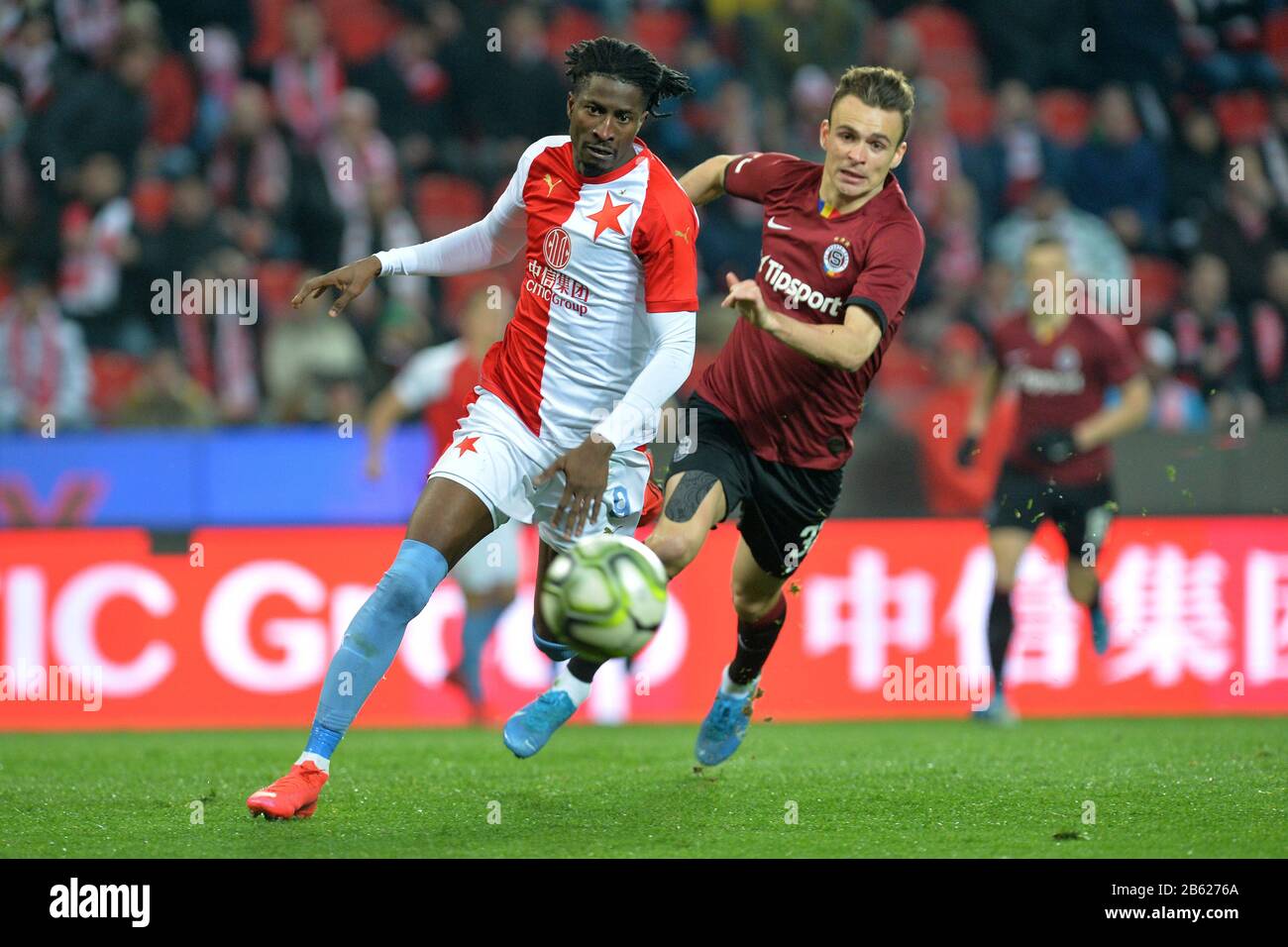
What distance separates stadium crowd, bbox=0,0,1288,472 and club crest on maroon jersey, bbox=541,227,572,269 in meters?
4.76

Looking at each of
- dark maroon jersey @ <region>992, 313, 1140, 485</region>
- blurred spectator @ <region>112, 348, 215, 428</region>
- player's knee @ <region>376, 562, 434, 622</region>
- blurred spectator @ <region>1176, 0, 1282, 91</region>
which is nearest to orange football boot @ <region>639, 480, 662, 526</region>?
player's knee @ <region>376, 562, 434, 622</region>

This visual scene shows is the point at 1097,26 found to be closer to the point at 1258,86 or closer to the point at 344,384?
the point at 1258,86

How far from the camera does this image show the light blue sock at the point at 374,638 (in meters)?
5.07

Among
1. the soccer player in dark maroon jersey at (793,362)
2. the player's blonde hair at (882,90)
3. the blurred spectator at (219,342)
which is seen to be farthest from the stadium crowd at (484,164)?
the player's blonde hair at (882,90)

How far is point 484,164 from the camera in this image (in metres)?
12.2

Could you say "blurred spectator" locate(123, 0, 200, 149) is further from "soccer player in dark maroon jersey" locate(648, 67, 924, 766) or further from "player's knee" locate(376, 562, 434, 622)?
"player's knee" locate(376, 562, 434, 622)

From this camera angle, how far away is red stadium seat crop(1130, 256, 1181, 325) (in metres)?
12.2

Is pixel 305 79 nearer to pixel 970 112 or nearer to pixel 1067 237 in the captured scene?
pixel 970 112

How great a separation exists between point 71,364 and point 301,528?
113 inches

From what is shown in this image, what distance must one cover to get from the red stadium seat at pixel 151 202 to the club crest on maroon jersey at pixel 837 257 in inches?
269

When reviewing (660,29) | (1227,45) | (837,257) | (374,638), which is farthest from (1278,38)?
(374,638)

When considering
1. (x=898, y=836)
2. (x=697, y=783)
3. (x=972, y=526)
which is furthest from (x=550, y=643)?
(x=972, y=526)

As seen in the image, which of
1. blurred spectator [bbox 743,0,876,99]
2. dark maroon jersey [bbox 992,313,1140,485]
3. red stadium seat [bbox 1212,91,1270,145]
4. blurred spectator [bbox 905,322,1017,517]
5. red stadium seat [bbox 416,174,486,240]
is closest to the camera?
dark maroon jersey [bbox 992,313,1140,485]

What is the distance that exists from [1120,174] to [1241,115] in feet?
4.78
